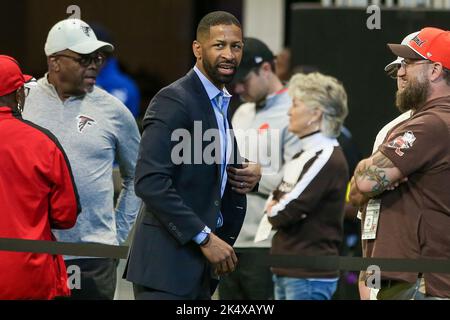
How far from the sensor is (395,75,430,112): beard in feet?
19.0

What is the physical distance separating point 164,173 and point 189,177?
15cm

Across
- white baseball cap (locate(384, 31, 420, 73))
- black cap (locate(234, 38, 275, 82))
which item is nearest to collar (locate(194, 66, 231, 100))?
white baseball cap (locate(384, 31, 420, 73))

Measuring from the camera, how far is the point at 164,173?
5.37 m

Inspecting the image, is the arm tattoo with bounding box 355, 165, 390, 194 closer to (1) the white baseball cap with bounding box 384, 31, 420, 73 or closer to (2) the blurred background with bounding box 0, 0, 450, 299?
(1) the white baseball cap with bounding box 384, 31, 420, 73

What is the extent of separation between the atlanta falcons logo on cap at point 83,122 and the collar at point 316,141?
1.35 metres

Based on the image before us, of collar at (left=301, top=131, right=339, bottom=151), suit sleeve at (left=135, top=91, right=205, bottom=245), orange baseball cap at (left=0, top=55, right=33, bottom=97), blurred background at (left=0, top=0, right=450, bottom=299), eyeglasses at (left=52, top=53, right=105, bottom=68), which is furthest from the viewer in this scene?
blurred background at (left=0, top=0, right=450, bottom=299)

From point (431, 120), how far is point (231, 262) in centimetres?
118

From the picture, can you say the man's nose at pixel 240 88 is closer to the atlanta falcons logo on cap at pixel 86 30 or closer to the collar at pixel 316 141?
the collar at pixel 316 141

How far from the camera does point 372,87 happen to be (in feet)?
29.9

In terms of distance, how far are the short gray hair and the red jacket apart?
186cm

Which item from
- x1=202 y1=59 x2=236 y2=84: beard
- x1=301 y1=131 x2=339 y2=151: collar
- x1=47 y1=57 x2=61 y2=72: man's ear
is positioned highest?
x1=202 y1=59 x2=236 y2=84: beard

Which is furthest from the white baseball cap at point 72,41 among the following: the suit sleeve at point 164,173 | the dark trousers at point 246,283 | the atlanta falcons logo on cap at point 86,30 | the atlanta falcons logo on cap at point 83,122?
the dark trousers at point 246,283

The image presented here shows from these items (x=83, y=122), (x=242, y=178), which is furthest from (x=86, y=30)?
(x=242, y=178)

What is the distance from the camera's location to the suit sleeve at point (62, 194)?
5879mm
